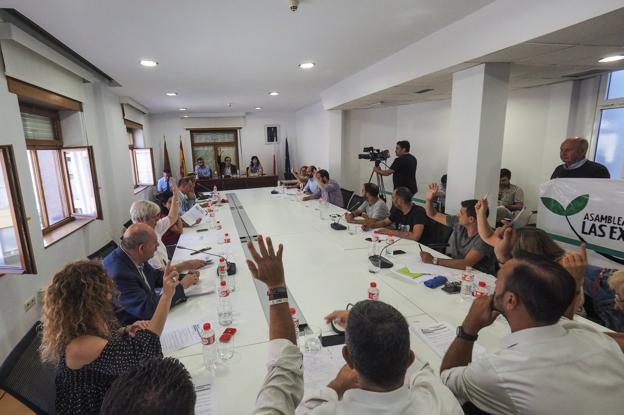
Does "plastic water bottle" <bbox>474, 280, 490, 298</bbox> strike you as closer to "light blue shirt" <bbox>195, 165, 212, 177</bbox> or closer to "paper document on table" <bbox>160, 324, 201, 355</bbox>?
"paper document on table" <bbox>160, 324, 201, 355</bbox>

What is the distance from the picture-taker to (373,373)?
817 mm

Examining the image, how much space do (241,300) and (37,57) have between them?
3358 mm

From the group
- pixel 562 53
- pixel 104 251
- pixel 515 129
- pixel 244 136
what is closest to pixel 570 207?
pixel 562 53

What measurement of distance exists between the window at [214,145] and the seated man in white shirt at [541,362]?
9746 mm

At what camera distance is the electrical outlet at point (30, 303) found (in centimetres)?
273

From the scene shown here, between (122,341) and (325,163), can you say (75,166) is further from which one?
(325,163)

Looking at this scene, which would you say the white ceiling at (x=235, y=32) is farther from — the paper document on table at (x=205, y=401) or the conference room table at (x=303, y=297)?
the paper document on table at (x=205, y=401)

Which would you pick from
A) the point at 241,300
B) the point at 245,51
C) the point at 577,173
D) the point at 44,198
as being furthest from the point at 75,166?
the point at 577,173

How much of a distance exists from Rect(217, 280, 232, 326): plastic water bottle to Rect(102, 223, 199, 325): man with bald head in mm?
242

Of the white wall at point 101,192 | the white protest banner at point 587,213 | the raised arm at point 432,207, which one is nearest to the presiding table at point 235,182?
the white wall at point 101,192

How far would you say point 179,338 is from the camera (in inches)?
61.6

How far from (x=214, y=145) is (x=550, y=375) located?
10143mm

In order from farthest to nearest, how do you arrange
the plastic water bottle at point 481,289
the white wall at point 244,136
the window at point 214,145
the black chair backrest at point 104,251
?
the window at point 214,145, the white wall at point 244,136, the black chair backrest at point 104,251, the plastic water bottle at point 481,289

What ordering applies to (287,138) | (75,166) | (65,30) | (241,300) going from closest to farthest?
1. (241,300)
2. (65,30)
3. (75,166)
4. (287,138)
